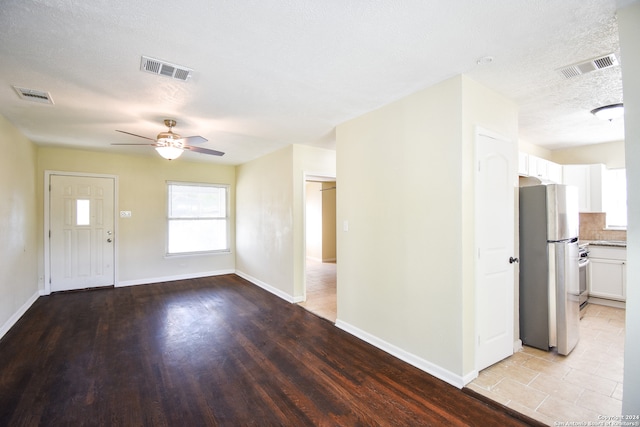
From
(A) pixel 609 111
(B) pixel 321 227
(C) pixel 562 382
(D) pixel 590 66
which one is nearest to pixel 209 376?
(C) pixel 562 382

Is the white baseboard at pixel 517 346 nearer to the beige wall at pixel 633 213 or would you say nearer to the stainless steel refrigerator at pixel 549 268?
the stainless steel refrigerator at pixel 549 268

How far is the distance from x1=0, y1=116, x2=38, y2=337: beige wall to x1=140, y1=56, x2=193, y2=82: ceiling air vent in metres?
2.51

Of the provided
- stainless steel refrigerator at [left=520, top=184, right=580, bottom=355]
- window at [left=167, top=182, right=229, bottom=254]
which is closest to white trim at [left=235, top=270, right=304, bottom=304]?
window at [left=167, top=182, right=229, bottom=254]

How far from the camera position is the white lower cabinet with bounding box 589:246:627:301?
13.8 feet

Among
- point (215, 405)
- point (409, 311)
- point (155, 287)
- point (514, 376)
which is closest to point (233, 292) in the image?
point (155, 287)

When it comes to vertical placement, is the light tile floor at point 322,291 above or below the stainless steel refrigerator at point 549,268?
below

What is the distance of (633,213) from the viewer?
1540mm

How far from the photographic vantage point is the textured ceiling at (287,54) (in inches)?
65.3

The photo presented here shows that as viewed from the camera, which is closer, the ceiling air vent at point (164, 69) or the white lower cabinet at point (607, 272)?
the ceiling air vent at point (164, 69)

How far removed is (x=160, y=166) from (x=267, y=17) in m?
5.21

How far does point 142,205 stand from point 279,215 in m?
2.97

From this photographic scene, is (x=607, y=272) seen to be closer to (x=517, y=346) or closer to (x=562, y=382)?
(x=517, y=346)

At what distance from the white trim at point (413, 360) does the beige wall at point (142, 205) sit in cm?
432

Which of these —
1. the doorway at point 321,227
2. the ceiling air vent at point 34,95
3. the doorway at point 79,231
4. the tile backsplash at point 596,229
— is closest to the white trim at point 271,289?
the doorway at point 321,227
